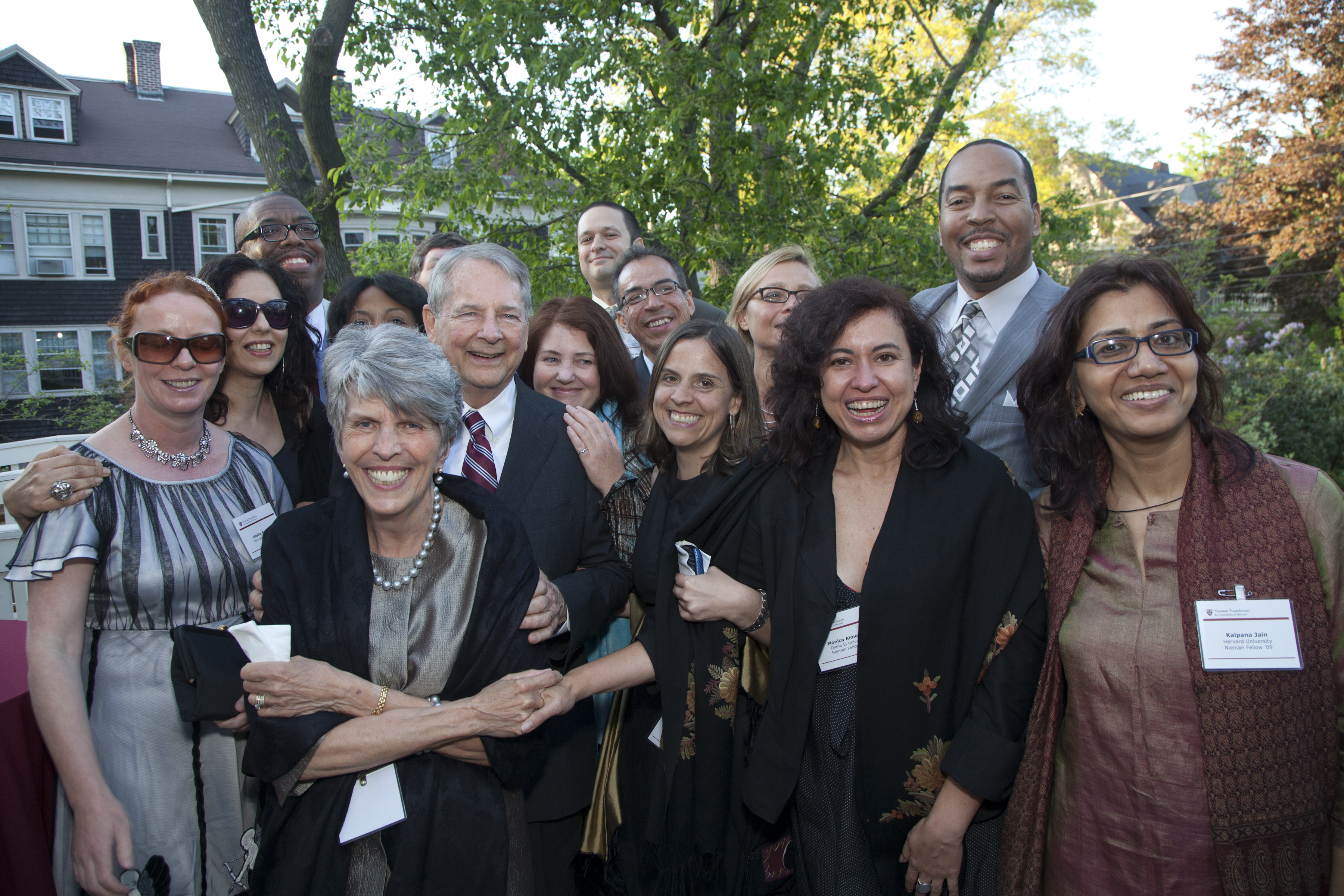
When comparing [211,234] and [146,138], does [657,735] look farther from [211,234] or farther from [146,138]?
[146,138]

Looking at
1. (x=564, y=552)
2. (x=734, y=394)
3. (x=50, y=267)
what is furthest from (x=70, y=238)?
(x=734, y=394)

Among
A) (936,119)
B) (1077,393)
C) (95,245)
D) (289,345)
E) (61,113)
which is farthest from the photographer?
(61,113)

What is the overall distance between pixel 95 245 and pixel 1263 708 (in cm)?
2614

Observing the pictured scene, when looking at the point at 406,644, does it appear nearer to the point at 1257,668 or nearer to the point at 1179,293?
the point at 1257,668

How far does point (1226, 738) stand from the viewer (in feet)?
6.35

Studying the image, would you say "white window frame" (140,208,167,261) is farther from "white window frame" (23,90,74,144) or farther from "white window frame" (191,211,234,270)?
"white window frame" (23,90,74,144)

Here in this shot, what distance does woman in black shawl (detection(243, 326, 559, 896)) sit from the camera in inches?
→ 79.2

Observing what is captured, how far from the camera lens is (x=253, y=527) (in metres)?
2.57

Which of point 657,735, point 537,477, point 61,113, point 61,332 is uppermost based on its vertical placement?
point 61,113

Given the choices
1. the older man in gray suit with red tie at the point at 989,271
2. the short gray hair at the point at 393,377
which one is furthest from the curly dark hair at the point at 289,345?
the older man in gray suit with red tie at the point at 989,271

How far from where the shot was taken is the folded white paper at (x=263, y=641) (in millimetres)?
1994

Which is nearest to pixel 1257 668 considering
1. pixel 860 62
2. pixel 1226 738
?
pixel 1226 738

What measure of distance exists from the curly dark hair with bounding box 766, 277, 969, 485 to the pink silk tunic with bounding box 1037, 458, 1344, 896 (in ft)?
1.87

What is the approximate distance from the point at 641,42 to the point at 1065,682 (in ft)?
20.4
